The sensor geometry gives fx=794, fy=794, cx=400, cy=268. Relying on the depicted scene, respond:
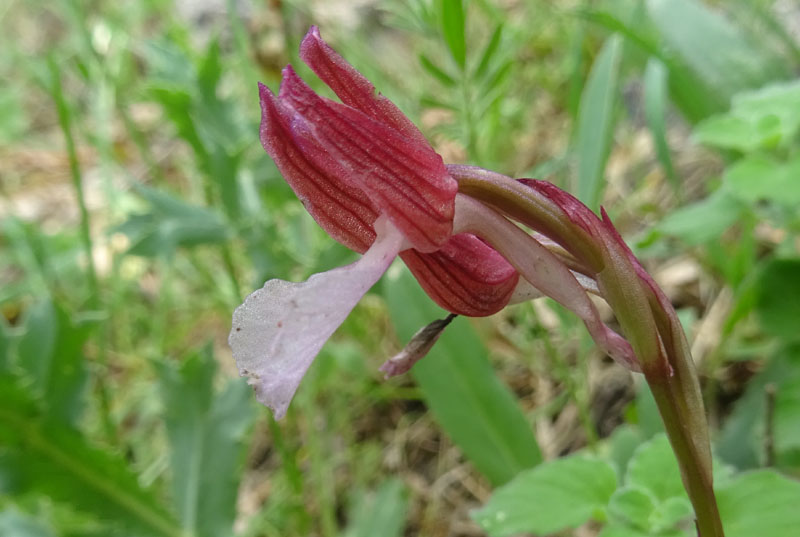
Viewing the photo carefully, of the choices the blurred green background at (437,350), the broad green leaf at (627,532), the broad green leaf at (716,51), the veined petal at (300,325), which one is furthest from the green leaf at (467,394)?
the broad green leaf at (716,51)

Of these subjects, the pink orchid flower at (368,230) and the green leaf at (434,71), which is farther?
the green leaf at (434,71)

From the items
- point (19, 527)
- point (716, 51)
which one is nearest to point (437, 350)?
point (19, 527)

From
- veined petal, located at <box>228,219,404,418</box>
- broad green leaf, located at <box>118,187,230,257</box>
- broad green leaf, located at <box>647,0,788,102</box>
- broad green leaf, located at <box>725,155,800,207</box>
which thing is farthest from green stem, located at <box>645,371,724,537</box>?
broad green leaf, located at <box>647,0,788,102</box>

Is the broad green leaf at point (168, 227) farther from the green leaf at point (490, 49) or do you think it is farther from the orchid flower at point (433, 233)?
the orchid flower at point (433, 233)

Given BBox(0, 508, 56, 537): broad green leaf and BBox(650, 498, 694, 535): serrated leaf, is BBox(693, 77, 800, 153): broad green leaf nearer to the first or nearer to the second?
BBox(650, 498, 694, 535): serrated leaf

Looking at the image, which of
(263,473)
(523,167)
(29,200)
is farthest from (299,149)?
(29,200)

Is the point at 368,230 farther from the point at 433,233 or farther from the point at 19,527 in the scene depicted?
the point at 19,527

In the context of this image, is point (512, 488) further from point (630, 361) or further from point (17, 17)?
point (17, 17)
